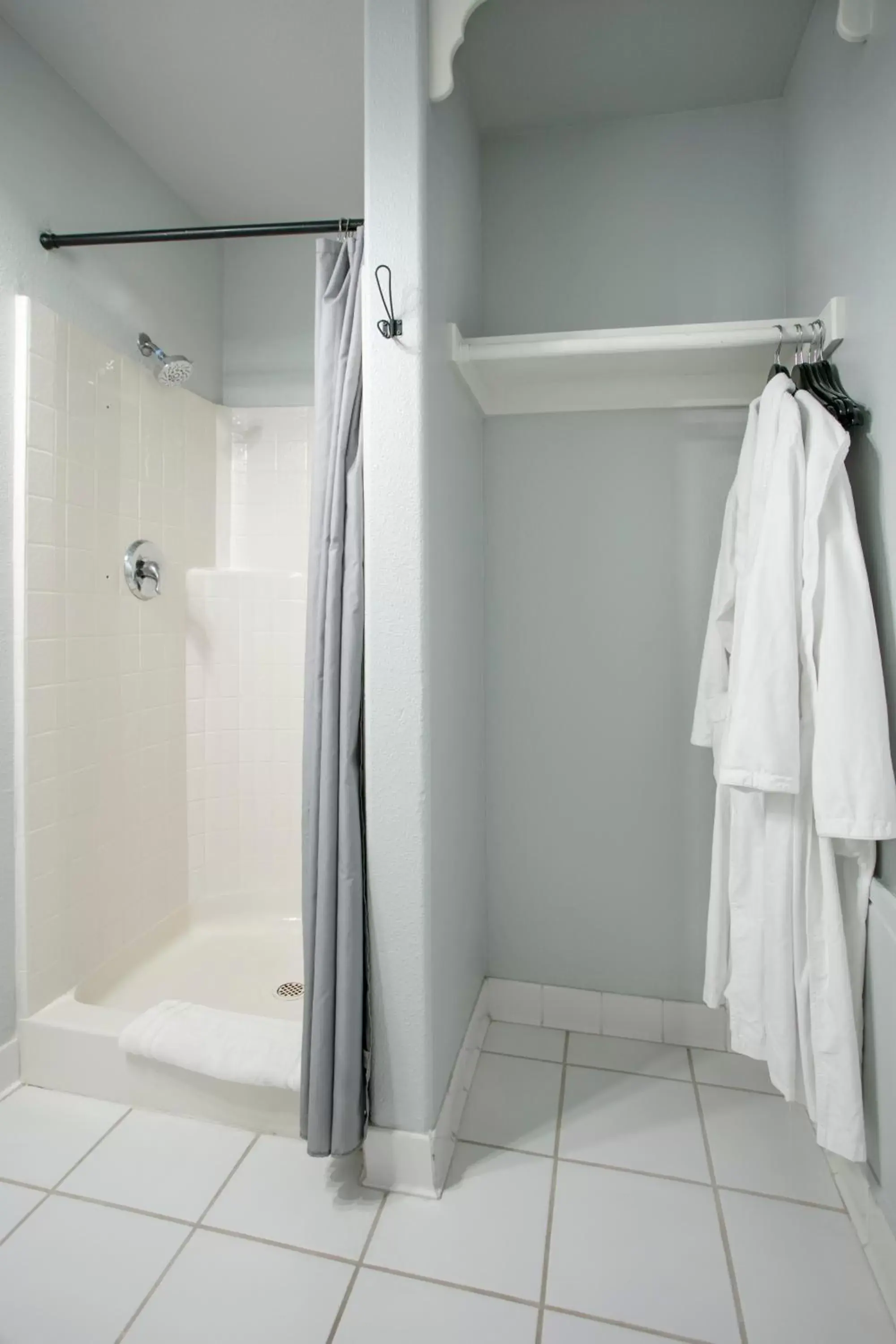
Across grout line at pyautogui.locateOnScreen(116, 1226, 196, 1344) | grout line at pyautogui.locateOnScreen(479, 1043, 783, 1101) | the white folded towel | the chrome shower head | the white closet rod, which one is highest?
the chrome shower head

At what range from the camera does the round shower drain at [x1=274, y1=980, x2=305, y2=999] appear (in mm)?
2164

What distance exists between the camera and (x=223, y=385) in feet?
8.55

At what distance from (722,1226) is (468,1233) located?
0.48 m

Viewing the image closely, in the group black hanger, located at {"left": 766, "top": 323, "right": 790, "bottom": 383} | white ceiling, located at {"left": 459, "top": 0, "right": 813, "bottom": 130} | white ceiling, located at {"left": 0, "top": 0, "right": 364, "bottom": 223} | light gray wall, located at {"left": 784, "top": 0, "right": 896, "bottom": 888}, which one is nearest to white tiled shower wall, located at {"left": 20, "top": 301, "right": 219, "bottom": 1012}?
white ceiling, located at {"left": 0, "top": 0, "right": 364, "bottom": 223}

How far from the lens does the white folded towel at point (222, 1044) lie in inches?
61.1

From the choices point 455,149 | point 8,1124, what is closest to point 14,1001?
point 8,1124

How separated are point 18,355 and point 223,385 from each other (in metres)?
0.94

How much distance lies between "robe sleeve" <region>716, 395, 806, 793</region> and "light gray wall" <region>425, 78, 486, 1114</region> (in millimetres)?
579

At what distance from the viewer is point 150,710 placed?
7.45 ft

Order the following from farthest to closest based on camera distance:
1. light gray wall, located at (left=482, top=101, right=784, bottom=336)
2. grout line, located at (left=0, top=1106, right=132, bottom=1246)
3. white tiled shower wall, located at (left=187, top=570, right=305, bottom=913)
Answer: white tiled shower wall, located at (left=187, top=570, right=305, bottom=913) < light gray wall, located at (left=482, top=101, right=784, bottom=336) < grout line, located at (left=0, top=1106, right=132, bottom=1246)

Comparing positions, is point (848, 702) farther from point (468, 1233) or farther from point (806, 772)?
point (468, 1233)

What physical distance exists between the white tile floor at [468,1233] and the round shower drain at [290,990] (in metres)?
0.54

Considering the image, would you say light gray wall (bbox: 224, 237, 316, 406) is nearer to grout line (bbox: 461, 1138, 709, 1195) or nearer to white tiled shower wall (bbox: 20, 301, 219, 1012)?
white tiled shower wall (bbox: 20, 301, 219, 1012)

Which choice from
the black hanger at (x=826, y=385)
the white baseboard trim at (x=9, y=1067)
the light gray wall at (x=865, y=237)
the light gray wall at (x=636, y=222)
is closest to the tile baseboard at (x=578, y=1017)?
the light gray wall at (x=865, y=237)
